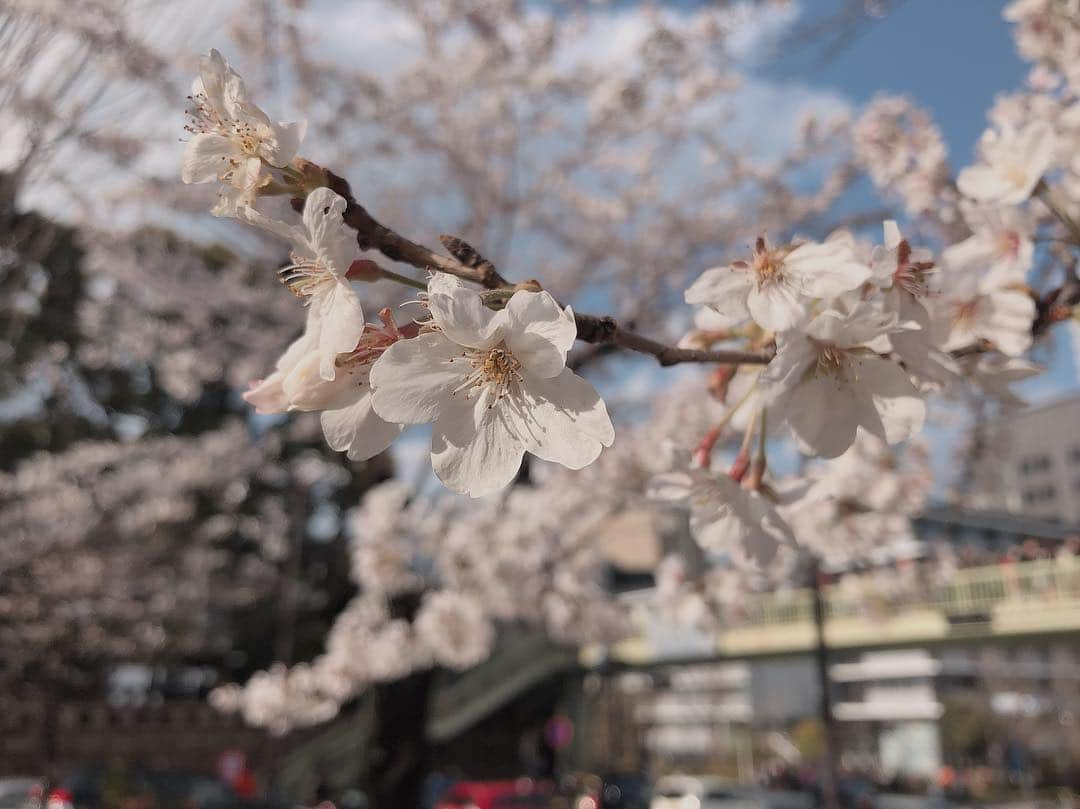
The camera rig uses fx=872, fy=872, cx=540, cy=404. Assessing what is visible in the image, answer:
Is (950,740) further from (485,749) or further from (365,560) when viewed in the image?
(365,560)

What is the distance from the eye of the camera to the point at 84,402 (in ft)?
61.6

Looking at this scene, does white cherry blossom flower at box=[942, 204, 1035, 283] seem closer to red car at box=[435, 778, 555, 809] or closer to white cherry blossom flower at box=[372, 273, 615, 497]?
white cherry blossom flower at box=[372, 273, 615, 497]

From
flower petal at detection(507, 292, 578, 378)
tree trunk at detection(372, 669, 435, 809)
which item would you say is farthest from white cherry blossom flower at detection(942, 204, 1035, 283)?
tree trunk at detection(372, 669, 435, 809)

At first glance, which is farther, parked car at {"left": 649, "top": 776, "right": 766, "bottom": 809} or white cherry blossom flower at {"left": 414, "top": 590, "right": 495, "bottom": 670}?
parked car at {"left": 649, "top": 776, "right": 766, "bottom": 809}

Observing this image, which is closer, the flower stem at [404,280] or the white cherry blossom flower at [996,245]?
the flower stem at [404,280]

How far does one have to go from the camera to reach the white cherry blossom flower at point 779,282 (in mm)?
1016

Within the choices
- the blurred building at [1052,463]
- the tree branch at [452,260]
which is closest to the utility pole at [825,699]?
the tree branch at [452,260]

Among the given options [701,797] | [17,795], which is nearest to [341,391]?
[17,795]

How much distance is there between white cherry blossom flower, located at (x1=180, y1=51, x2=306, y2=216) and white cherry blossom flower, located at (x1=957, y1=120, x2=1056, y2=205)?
126 centimetres

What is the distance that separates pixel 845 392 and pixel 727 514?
1.17ft

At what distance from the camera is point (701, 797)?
36.8 feet

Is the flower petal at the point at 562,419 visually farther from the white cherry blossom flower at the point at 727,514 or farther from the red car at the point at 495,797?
the red car at the point at 495,797

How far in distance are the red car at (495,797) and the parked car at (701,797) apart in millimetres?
1567

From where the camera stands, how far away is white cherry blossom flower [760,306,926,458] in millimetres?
1002
